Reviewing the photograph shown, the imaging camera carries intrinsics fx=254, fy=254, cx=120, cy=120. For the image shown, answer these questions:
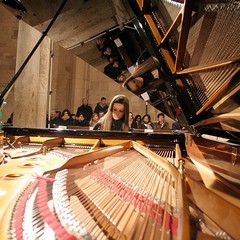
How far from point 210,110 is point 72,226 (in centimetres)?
141

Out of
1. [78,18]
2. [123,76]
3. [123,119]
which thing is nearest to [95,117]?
[123,119]

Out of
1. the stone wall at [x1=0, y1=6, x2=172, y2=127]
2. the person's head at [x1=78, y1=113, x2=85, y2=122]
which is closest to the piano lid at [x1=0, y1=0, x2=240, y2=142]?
the person's head at [x1=78, y1=113, x2=85, y2=122]

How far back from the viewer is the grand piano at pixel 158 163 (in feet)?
3.05

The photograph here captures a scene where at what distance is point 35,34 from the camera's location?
5.86m

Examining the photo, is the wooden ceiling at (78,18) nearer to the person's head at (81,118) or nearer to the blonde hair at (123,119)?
the blonde hair at (123,119)

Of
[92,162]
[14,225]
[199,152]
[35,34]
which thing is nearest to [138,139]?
[199,152]

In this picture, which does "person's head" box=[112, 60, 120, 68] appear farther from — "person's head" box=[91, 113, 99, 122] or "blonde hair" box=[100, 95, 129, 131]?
"person's head" box=[91, 113, 99, 122]

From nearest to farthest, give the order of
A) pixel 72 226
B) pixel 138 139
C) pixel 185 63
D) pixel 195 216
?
1. pixel 72 226
2. pixel 195 216
3. pixel 185 63
4. pixel 138 139

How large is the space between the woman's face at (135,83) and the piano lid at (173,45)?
0.01 metres

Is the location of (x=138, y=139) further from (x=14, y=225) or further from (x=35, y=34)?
(x=35, y=34)

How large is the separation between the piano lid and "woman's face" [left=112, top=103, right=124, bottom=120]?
619 millimetres

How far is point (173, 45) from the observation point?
2.14 meters

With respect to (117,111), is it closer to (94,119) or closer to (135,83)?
(135,83)

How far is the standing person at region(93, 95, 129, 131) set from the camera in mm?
3536
